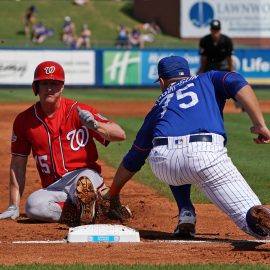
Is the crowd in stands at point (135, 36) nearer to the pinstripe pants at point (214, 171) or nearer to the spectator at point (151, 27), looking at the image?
the spectator at point (151, 27)

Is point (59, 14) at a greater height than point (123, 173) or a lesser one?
greater

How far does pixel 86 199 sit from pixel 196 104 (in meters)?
1.41

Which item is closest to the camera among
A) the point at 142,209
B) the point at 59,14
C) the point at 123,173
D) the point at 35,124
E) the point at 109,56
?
the point at 123,173

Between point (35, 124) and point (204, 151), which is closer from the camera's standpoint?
point (204, 151)

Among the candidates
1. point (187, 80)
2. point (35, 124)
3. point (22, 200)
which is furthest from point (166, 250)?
point (22, 200)

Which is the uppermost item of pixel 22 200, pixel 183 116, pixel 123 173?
pixel 183 116

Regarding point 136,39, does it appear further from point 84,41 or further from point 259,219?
point 259,219

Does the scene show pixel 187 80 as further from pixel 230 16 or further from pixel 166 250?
pixel 230 16

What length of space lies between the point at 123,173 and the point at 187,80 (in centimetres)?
100

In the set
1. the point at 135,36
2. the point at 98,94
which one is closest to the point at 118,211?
the point at 98,94

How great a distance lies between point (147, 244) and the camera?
6066 mm

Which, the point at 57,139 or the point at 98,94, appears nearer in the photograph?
the point at 57,139

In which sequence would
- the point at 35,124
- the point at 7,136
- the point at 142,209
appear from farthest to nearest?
the point at 7,136 < the point at 142,209 < the point at 35,124

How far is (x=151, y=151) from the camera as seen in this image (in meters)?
6.20
